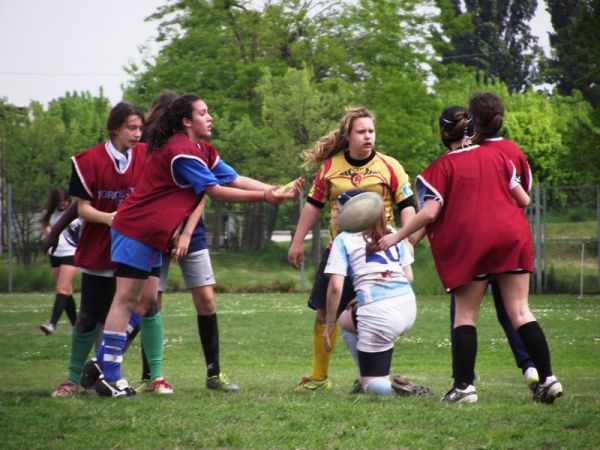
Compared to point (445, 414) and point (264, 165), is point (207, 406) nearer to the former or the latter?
point (445, 414)

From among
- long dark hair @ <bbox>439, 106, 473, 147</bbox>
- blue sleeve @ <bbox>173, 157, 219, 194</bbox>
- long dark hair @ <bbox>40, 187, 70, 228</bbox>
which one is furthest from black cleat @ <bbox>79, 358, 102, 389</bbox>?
long dark hair @ <bbox>40, 187, 70, 228</bbox>

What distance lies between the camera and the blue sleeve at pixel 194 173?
291 inches

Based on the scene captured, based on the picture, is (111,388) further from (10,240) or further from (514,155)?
(10,240)

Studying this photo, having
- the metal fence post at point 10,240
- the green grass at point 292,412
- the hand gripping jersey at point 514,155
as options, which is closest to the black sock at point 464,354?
the green grass at point 292,412

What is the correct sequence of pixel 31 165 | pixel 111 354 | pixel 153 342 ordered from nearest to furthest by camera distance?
pixel 111 354 → pixel 153 342 → pixel 31 165

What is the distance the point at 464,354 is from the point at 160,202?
2207 millimetres

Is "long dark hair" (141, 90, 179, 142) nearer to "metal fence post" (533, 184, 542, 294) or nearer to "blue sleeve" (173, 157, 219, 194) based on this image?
"blue sleeve" (173, 157, 219, 194)

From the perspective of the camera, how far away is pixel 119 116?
794cm

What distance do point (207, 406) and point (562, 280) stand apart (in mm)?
20752

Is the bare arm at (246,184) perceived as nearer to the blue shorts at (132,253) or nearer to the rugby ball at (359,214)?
the rugby ball at (359,214)

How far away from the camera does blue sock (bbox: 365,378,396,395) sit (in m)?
7.63

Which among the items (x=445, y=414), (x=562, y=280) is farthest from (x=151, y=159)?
(x=562, y=280)

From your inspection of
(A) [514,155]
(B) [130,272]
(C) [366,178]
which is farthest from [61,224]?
(A) [514,155]

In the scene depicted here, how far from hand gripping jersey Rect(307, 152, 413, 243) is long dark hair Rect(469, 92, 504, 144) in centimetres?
113
